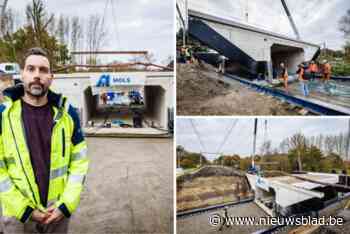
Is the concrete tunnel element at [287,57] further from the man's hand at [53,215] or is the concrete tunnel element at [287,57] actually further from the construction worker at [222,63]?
the man's hand at [53,215]

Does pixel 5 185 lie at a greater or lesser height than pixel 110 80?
lesser

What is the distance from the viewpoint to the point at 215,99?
210 cm

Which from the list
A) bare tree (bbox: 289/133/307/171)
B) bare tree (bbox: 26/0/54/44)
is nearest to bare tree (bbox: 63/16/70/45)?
bare tree (bbox: 26/0/54/44)

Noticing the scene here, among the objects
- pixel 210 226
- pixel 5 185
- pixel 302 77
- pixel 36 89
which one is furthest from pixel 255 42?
pixel 5 185

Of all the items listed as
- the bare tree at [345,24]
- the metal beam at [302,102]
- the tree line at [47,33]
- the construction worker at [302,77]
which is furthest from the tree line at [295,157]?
the tree line at [47,33]

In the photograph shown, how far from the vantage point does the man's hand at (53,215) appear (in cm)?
140

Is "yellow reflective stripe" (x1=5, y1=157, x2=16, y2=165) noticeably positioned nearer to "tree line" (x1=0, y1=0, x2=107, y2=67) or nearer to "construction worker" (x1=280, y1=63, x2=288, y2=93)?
"tree line" (x1=0, y1=0, x2=107, y2=67)

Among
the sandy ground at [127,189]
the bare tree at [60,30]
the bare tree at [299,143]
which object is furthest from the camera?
the bare tree at [60,30]

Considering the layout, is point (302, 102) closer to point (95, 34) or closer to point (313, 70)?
point (313, 70)

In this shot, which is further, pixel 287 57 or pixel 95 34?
pixel 95 34

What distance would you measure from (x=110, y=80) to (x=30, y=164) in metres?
1.50

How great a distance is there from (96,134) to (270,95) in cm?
169

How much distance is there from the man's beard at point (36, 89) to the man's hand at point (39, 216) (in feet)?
1.57

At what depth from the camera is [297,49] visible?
81.7 inches
